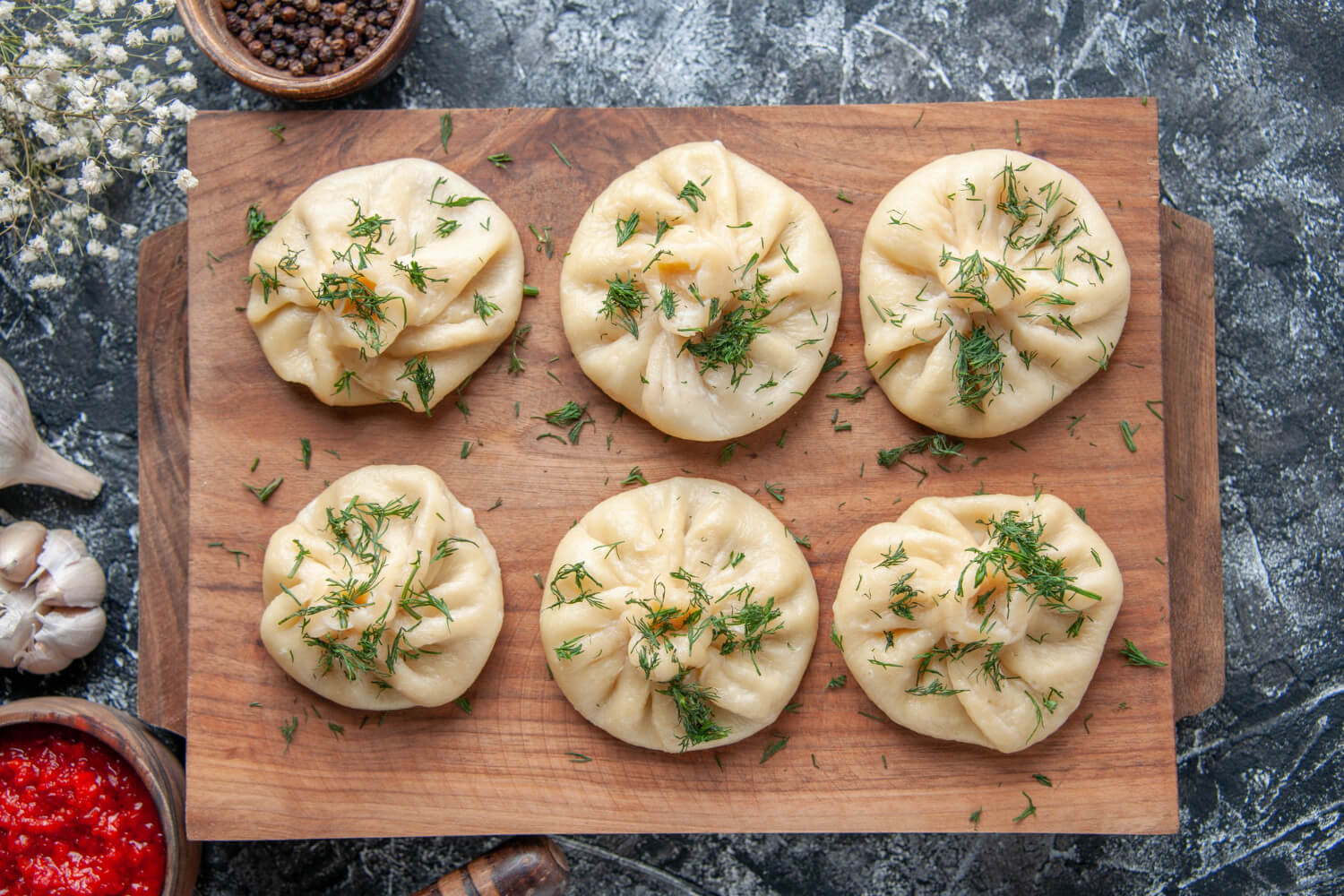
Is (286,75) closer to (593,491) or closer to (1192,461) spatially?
(593,491)

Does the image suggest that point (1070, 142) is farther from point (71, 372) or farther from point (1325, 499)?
point (71, 372)

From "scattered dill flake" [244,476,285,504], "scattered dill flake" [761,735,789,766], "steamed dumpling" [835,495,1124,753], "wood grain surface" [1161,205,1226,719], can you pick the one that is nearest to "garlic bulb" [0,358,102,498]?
"scattered dill flake" [244,476,285,504]

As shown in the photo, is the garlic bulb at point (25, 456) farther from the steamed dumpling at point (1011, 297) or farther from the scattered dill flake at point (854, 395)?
the steamed dumpling at point (1011, 297)

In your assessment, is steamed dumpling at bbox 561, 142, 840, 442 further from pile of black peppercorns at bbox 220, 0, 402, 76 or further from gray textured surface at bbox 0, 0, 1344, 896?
pile of black peppercorns at bbox 220, 0, 402, 76

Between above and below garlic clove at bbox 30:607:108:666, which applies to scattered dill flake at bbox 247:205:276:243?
above

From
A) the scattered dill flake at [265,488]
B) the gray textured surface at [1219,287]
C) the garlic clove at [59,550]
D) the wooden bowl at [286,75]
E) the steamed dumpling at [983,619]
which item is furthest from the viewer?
the gray textured surface at [1219,287]

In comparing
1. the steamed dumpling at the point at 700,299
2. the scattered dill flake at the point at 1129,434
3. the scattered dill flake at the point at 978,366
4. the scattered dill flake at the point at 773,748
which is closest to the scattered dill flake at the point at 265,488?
the steamed dumpling at the point at 700,299

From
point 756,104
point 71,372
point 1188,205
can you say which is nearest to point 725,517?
Result: point 756,104
